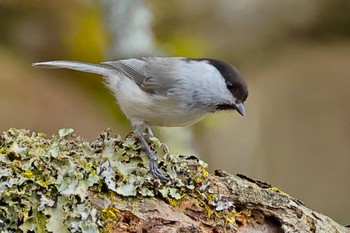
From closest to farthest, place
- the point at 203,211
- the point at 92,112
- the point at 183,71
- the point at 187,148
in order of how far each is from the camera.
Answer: the point at 203,211 < the point at 183,71 < the point at 187,148 < the point at 92,112

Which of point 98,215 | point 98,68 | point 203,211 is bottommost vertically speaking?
point 98,215

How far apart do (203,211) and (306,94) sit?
2.77 m

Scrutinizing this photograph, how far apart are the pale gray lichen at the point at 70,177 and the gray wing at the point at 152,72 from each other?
50cm

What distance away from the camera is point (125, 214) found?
147 centimetres

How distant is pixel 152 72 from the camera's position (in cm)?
223

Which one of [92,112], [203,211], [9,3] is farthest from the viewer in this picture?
[92,112]

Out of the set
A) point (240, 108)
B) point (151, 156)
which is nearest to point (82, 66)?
point (240, 108)

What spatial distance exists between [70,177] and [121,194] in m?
0.11

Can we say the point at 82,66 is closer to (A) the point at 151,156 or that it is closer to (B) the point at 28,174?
(A) the point at 151,156

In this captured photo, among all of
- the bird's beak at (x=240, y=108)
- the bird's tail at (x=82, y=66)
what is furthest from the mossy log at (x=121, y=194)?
the bird's tail at (x=82, y=66)

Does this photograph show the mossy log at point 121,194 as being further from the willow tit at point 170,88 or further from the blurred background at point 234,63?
the blurred background at point 234,63

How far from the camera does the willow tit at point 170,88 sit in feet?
6.77

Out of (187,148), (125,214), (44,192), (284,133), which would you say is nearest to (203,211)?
(125,214)

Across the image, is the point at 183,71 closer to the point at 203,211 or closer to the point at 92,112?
the point at 203,211
